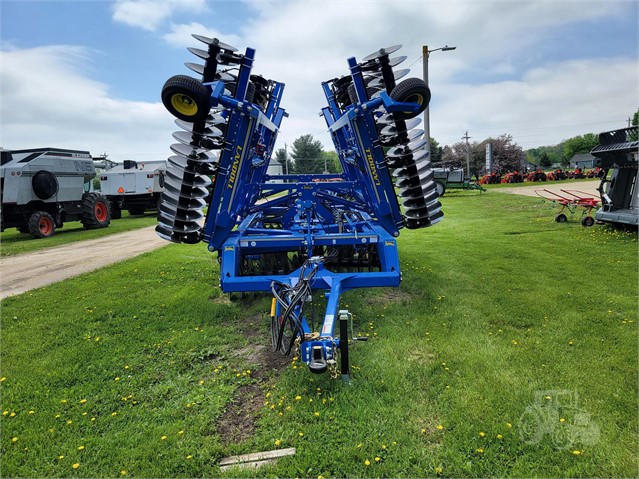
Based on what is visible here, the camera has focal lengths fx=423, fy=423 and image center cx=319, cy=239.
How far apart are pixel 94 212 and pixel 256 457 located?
13.9 m

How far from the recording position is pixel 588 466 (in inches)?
90.7

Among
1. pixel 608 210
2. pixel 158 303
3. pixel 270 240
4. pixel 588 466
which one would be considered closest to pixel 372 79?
pixel 270 240

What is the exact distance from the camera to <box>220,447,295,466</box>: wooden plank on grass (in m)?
2.46

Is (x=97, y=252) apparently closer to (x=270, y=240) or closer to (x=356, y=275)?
(x=270, y=240)

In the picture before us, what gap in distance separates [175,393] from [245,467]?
1.05m

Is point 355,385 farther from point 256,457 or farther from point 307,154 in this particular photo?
point 307,154

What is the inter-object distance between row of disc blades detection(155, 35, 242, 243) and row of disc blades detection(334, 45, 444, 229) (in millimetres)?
1579

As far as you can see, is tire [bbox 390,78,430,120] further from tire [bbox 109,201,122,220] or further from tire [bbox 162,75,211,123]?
tire [bbox 109,201,122,220]

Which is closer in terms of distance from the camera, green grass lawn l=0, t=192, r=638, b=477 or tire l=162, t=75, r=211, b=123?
green grass lawn l=0, t=192, r=638, b=477

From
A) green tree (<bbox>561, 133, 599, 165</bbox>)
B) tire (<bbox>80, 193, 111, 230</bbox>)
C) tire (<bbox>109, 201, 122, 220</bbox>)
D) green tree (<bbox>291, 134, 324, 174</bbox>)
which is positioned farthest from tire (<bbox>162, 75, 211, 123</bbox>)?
green tree (<bbox>561, 133, 599, 165</bbox>)

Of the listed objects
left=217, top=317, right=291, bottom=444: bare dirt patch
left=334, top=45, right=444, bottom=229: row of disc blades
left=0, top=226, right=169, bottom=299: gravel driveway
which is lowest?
left=217, top=317, right=291, bottom=444: bare dirt patch

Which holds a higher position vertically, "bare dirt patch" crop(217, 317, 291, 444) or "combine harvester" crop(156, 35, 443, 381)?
"combine harvester" crop(156, 35, 443, 381)

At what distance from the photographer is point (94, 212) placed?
14188 mm

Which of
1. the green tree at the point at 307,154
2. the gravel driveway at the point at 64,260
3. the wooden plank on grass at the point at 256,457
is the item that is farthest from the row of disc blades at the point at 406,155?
the green tree at the point at 307,154
